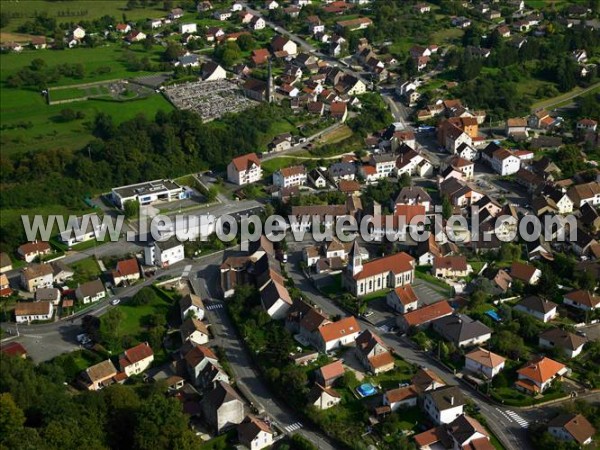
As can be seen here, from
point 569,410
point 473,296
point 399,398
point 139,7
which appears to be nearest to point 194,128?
point 473,296

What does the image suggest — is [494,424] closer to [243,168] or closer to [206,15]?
[243,168]

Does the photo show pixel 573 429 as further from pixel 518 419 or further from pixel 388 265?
pixel 388 265

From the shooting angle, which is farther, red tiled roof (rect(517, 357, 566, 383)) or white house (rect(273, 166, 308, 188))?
white house (rect(273, 166, 308, 188))

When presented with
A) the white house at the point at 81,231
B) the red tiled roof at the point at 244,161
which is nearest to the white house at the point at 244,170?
the red tiled roof at the point at 244,161

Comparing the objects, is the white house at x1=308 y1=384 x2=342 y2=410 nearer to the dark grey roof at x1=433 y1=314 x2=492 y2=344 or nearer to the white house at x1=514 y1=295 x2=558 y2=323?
the dark grey roof at x1=433 y1=314 x2=492 y2=344

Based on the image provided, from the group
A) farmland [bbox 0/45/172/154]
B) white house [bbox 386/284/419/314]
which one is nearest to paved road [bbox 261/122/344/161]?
farmland [bbox 0/45/172/154]

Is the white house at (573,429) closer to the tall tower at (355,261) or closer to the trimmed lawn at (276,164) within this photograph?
the tall tower at (355,261)
